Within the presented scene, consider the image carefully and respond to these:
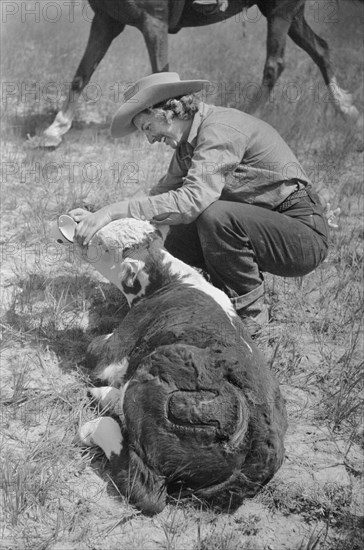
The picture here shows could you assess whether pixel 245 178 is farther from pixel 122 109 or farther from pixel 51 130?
pixel 51 130

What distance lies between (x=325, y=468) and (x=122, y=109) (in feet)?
6.47

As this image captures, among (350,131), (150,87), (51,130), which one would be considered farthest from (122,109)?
(350,131)

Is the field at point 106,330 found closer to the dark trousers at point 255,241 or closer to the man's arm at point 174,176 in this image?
the dark trousers at point 255,241

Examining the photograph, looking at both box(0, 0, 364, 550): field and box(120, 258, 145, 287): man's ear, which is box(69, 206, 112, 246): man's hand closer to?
box(120, 258, 145, 287): man's ear

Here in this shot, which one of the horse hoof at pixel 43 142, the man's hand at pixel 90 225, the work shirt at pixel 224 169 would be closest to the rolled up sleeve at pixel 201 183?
the work shirt at pixel 224 169

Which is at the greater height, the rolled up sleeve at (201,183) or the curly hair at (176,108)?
the curly hair at (176,108)

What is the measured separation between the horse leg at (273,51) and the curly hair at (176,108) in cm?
317

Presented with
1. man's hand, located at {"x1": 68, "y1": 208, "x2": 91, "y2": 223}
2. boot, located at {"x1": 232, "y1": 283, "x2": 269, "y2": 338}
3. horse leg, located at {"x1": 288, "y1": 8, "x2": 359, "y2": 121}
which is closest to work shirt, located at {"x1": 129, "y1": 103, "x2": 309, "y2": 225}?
man's hand, located at {"x1": 68, "y1": 208, "x2": 91, "y2": 223}

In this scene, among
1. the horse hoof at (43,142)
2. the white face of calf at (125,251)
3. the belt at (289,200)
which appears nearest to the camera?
the white face of calf at (125,251)

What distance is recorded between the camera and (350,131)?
6.38 meters

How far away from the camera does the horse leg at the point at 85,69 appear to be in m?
5.60

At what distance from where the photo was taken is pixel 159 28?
543 cm

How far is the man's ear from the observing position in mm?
2973

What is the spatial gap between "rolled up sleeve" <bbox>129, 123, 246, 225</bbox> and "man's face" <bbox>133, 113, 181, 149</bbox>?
16 cm
